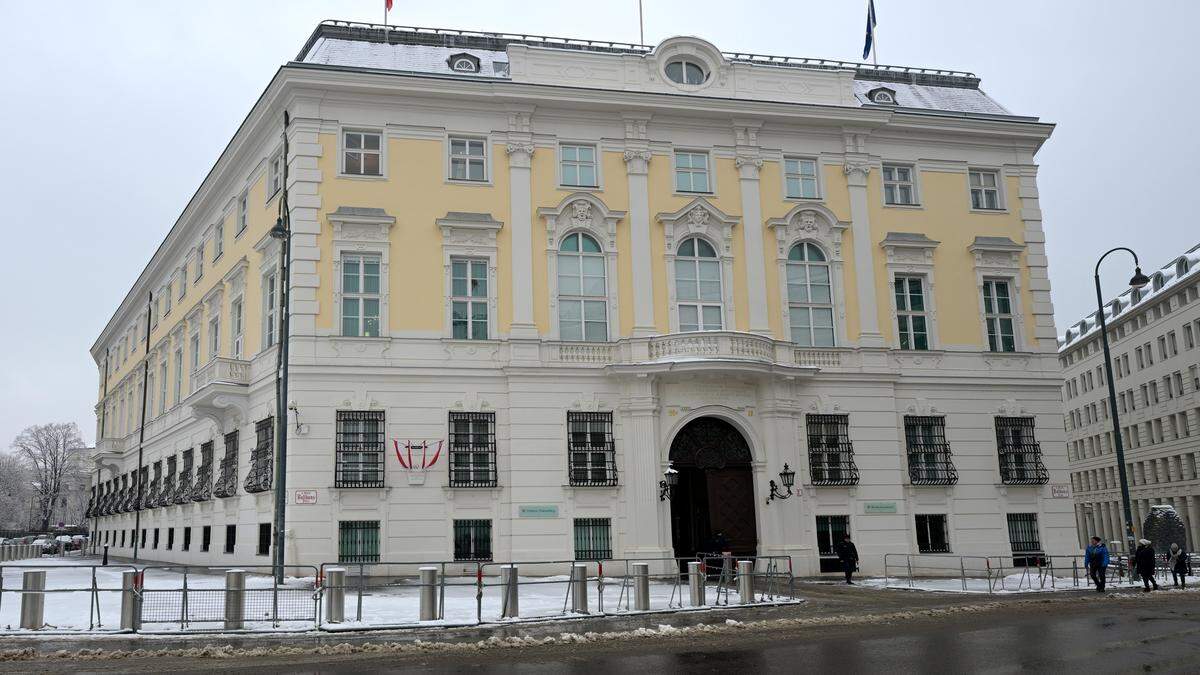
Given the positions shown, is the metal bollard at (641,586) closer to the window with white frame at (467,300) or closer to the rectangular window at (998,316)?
the window with white frame at (467,300)

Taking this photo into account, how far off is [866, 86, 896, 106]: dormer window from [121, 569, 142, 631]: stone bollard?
29.2 metres

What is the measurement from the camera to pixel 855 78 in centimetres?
3944

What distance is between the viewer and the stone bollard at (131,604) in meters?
17.7

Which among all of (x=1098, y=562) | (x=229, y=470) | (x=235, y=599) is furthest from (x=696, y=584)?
(x=229, y=470)

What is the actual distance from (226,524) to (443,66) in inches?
656

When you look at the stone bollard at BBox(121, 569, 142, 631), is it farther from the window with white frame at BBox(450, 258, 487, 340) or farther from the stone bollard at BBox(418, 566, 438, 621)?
the window with white frame at BBox(450, 258, 487, 340)

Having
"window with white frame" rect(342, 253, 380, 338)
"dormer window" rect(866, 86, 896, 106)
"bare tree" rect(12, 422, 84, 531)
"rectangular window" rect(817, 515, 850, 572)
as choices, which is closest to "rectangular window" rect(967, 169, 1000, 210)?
"dormer window" rect(866, 86, 896, 106)

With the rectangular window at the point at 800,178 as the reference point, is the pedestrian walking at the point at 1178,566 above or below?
below

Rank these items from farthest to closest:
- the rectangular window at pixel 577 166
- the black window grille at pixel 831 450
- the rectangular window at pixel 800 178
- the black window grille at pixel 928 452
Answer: the rectangular window at pixel 800 178 → the black window grille at pixel 928 452 → the rectangular window at pixel 577 166 → the black window grille at pixel 831 450

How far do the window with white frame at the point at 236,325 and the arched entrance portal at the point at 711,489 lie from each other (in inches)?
600

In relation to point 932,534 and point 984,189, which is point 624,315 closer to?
point 932,534

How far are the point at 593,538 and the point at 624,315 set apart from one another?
6923 mm

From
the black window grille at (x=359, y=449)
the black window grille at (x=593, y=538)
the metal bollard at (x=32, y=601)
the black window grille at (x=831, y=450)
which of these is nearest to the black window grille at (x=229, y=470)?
the black window grille at (x=359, y=449)

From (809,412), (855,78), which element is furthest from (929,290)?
(855,78)
